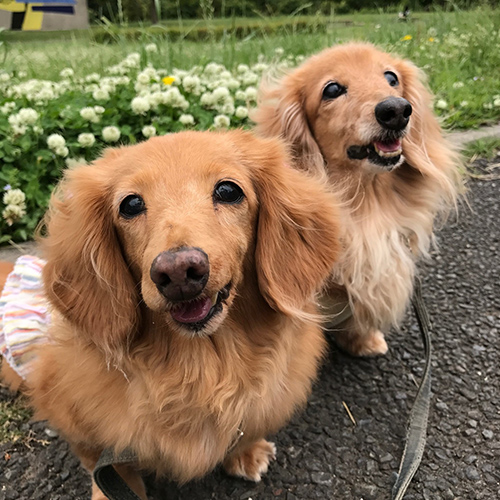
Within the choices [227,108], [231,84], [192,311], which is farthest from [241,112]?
[192,311]

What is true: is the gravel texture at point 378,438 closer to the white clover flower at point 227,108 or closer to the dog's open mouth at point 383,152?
the dog's open mouth at point 383,152

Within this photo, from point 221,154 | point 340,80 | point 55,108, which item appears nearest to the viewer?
point 221,154

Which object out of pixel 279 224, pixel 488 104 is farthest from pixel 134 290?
pixel 488 104

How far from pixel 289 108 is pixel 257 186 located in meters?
0.94

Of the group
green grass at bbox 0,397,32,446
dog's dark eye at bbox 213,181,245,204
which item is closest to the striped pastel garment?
green grass at bbox 0,397,32,446

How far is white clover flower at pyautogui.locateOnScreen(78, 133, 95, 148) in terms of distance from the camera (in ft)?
9.71

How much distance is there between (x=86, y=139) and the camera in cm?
297

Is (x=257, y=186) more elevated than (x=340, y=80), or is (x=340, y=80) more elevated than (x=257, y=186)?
(x=340, y=80)

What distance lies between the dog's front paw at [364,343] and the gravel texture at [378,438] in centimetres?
5

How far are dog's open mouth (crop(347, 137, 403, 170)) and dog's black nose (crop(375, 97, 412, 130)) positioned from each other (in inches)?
2.8

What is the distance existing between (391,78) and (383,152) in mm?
460

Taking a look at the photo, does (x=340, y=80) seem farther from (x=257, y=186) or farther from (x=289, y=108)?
(x=257, y=186)

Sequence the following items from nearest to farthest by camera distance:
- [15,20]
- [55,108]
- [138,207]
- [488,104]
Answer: [138,207] → [55,108] → [488,104] → [15,20]

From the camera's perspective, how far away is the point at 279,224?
1529 millimetres
